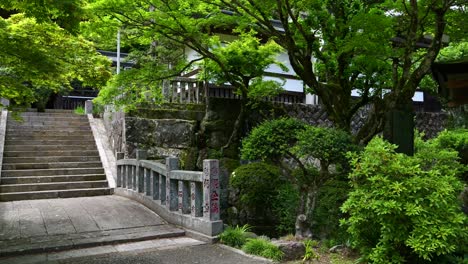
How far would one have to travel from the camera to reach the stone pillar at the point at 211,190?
24.0 ft

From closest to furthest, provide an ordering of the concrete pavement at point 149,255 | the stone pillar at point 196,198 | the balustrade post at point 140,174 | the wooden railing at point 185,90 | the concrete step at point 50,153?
the concrete pavement at point 149,255
the stone pillar at point 196,198
the balustrade post at point 140,174
the concrete step at point 50,153
the wooden railing at point 185,90

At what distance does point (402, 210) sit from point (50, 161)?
12.0 metres

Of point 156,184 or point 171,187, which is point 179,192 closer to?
point 171,187

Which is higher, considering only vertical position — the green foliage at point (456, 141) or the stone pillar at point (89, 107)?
the stone pillar at point (89, 107)

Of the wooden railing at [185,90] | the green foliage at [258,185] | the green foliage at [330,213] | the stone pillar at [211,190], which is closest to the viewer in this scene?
the stone pillar at [211,190]

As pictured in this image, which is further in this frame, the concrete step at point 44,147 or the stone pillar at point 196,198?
the concrete step at point 44,147

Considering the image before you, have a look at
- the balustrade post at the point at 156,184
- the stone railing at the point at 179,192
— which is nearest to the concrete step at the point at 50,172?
the stone railing at the point at 179,192

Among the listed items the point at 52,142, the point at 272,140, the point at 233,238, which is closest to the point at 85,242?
the point at 233,238

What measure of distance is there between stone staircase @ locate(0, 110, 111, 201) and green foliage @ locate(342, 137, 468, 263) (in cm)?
897

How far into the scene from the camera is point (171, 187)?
27.8 feet

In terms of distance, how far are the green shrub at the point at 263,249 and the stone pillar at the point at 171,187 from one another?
2.33 metres

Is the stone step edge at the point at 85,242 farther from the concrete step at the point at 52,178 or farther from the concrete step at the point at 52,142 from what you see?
the concrete step at the point at 52,142

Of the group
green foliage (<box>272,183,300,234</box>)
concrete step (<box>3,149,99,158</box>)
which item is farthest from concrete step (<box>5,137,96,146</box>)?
green foliage (<box>272,183,300,234</box>)

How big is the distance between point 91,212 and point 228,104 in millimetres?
6868
